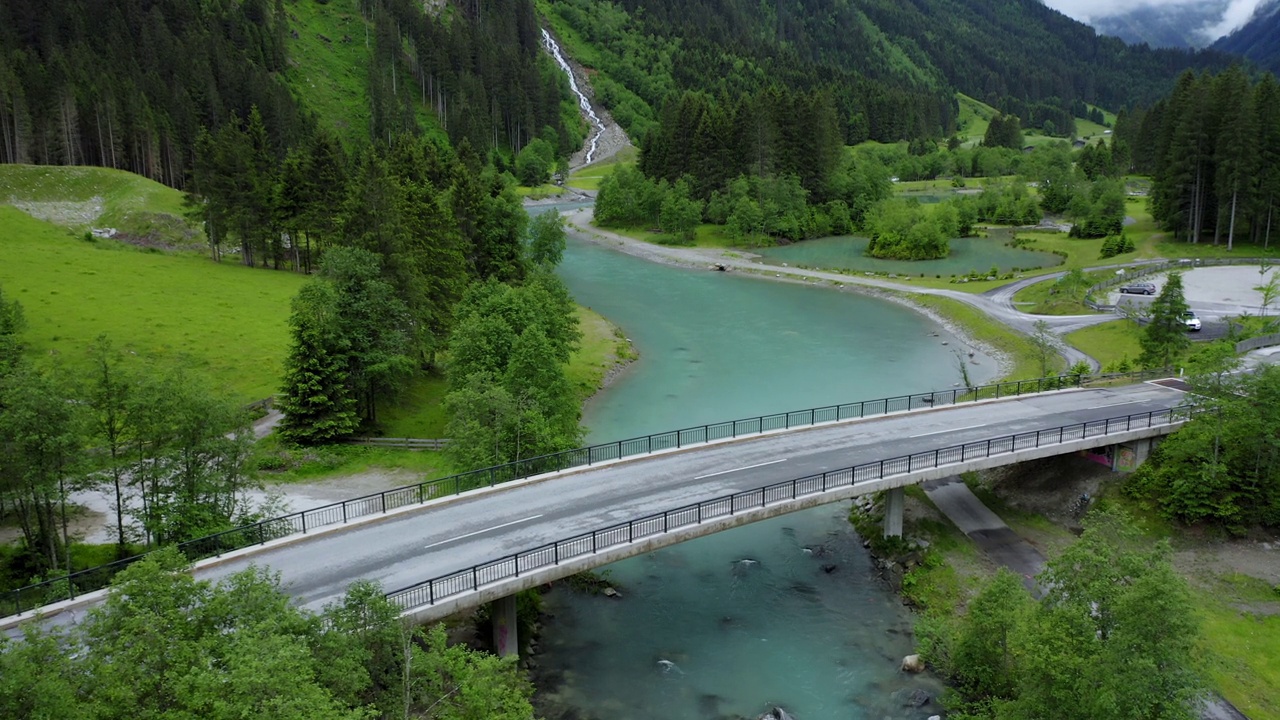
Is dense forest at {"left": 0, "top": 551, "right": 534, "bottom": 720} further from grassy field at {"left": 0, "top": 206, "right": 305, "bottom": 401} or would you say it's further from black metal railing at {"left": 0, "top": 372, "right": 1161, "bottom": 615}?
grassy field at {"left": 0, "top": 206, "right": 305, "bottom": 401}

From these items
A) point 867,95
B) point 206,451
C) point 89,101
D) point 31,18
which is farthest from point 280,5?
point 206,451

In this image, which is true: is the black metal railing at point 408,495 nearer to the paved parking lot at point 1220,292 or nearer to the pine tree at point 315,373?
the pine tree at point 315,373

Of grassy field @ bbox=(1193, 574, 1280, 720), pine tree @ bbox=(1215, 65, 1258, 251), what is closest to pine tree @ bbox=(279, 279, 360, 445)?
grassy field @ bbox=(1193, 574, 1280, 720)

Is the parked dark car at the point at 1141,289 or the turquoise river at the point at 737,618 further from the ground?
the parked dark car at the point at 1141,289

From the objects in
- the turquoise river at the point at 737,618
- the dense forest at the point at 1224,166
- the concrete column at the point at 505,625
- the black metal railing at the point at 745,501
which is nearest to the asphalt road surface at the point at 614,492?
the black metal railing at the point at 745,501

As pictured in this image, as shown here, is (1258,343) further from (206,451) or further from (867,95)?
(867,95)

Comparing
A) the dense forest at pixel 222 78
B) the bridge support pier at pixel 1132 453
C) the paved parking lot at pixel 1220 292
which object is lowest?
the bridge support pier at pixel 1132 453

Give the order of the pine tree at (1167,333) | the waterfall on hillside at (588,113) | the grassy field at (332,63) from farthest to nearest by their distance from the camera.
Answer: the waterfall on hillside at (588,113) → the grassy field at (332,63) → the pine tree at (1167,333)
